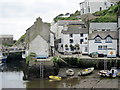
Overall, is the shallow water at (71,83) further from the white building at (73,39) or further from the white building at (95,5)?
the white building at (95,5)

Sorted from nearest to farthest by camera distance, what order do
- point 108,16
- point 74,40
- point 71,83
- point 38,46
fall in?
point 71,83 → point 38,46 → point 74,40 → point 108,16

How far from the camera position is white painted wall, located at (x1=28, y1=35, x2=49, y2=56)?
1205 inches

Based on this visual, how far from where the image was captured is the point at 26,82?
73.2 ft

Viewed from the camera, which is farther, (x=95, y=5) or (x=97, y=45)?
(x=95, y=5)

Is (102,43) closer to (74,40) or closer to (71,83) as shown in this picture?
(74,40)

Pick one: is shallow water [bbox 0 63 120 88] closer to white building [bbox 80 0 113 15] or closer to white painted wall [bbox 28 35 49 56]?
white painted wall [bbox 28 35 49 56]

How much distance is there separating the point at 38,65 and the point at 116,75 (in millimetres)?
8880

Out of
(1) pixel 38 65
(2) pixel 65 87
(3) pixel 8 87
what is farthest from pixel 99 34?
(3) pixel 8 87

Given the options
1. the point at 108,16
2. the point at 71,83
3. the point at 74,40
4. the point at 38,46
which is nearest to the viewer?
the point at 71,83

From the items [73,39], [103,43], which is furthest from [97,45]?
[73,39]

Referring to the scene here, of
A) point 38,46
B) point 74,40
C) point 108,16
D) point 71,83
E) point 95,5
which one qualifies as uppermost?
point 95,5

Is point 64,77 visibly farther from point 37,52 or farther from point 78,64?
point 37,52

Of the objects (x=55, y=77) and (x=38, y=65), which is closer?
(x=55, y=77)

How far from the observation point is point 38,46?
30719mm
